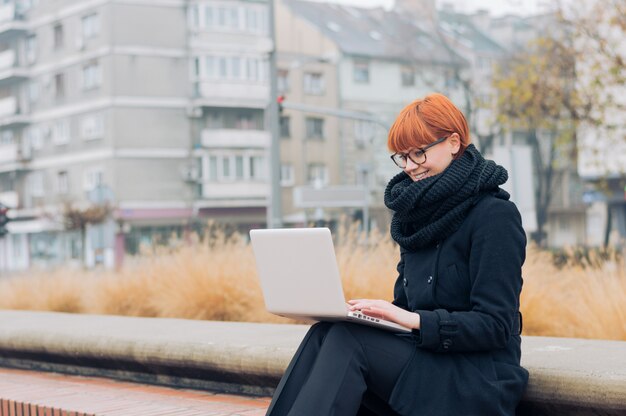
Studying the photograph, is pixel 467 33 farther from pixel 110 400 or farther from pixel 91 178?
pixel 110 400

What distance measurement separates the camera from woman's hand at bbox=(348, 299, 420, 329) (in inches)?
140

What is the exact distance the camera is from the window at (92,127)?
50219 millimetres

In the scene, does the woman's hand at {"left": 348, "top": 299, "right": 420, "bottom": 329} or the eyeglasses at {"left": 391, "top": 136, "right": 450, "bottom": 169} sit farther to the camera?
the eyeglasses at {"left": 391, "top": 136, "right": 450, "bottom": 169}

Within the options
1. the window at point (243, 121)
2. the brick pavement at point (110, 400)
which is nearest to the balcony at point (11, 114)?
the window at point (243, 121)

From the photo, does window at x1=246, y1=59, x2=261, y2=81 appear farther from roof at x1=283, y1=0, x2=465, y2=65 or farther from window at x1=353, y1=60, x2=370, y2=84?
window at x1=353, y1=60, x2=370, y2=84

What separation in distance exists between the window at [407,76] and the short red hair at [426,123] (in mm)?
53944

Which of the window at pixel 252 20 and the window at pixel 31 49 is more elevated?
the window at pixel 252 20

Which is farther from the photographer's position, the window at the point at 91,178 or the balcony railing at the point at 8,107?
the balcony railing at the point at 8,107

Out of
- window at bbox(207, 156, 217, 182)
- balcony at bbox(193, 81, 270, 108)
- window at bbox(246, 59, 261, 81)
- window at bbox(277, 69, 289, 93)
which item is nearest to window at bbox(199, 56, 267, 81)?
window at bbox(246, 59, 261, 81)

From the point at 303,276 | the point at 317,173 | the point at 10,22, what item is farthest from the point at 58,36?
the point at 303,276

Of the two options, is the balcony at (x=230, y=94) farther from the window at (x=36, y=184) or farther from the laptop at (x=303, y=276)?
the laptop at (x=303, y=276)

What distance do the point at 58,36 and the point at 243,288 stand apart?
47.2m

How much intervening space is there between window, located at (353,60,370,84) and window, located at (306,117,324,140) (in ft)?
9.92

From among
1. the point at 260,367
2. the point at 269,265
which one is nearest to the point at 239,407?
the point at 260,367
